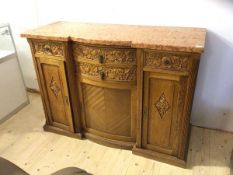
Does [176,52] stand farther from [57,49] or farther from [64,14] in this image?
[64,14]

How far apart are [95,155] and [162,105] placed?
71cm

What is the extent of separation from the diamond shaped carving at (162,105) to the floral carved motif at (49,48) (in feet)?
2.58

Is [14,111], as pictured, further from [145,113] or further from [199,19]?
[199,19]

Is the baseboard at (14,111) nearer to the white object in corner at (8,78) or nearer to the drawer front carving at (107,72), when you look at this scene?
the white object in corner at (8,78)

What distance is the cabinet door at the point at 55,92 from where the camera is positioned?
178 centimetres

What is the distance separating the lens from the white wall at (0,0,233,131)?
1.67 m

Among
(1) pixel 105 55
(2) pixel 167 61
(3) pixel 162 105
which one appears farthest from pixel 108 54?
(3) pixel 162 105

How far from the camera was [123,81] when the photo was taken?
5.28 ft

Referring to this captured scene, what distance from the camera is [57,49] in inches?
66.3

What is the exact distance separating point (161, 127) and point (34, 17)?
1.66 metres

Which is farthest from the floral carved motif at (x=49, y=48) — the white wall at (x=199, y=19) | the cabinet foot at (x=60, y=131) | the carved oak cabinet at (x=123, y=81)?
the cabinet foot at (x=60, y=131)

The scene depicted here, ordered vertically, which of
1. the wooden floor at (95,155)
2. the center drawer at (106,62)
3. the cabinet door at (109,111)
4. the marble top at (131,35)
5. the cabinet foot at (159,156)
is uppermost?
the marble top at (131,35)

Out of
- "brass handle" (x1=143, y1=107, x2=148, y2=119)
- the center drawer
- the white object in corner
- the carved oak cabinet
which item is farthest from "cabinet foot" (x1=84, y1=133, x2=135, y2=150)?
the white object in corner

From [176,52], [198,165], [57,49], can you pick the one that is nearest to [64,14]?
[57,49]
